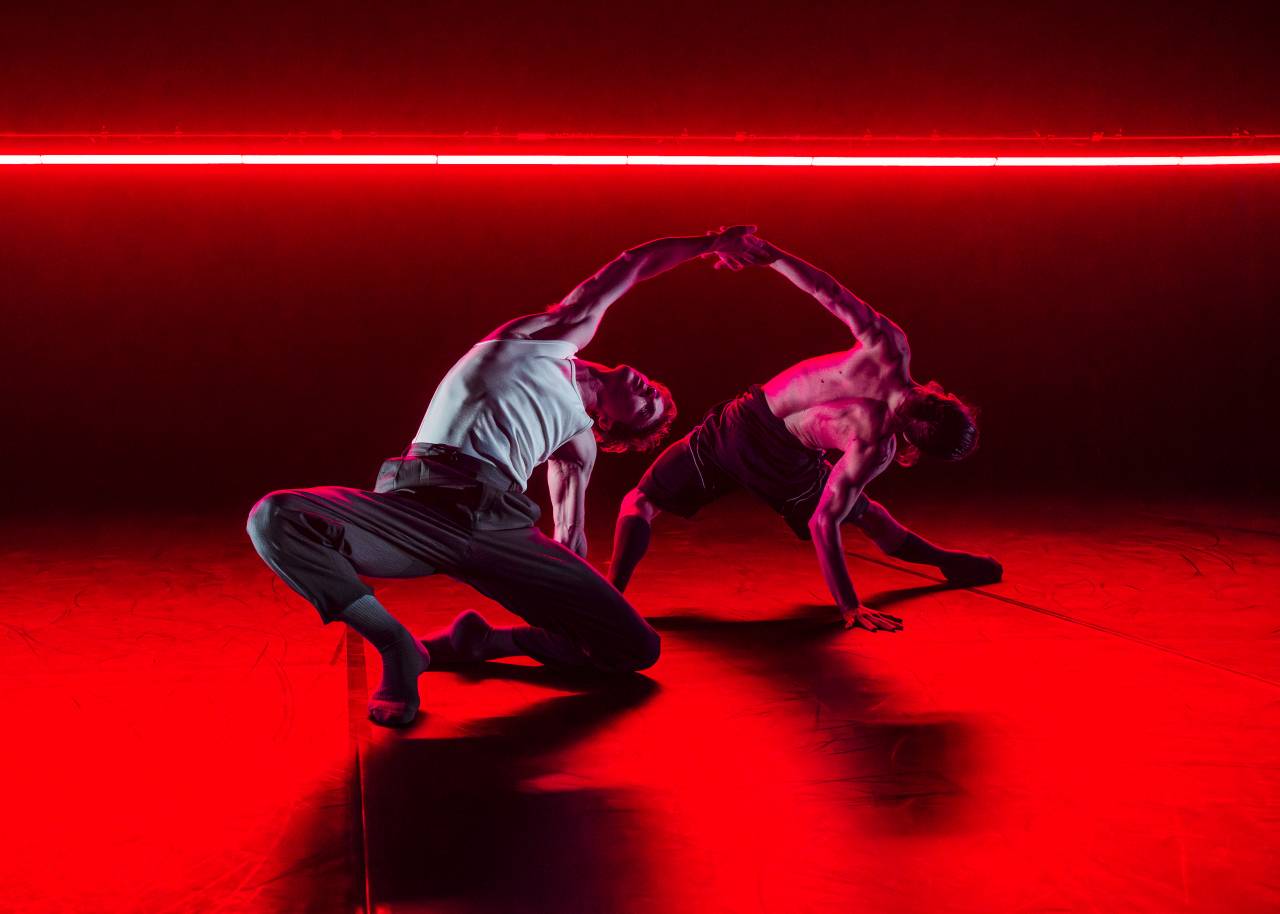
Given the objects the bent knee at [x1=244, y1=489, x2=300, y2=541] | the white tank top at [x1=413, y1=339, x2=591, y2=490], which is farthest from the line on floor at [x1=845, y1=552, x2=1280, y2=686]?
the bent knee at [x1=244, y1=489, x2=300, y2=541]

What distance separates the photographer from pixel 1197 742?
2213 mm

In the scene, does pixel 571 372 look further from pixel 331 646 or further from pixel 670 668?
pixel 331 646

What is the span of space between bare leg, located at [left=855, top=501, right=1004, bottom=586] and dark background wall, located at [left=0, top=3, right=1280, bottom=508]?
2524 mm

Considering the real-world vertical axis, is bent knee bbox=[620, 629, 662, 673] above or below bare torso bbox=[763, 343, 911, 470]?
below

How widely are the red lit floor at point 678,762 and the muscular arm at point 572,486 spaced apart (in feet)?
1.15

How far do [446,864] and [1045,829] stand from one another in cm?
98

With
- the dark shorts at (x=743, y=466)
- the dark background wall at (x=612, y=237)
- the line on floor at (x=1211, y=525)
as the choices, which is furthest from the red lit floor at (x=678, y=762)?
the dark background wall at (x=612, y=237)

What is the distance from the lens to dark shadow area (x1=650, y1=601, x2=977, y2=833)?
1.94m

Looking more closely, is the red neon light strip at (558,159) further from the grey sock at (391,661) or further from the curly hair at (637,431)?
the grey sock at (391,661)

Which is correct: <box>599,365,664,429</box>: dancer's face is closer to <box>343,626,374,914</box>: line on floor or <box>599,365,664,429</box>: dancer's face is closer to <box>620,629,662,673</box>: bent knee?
<box>620,629,662,673</box>: bent knee

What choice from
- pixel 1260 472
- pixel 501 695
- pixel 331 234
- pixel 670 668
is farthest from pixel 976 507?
pixel 331 234

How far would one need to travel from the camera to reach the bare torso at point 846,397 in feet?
10.7

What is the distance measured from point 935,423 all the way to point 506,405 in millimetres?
1363

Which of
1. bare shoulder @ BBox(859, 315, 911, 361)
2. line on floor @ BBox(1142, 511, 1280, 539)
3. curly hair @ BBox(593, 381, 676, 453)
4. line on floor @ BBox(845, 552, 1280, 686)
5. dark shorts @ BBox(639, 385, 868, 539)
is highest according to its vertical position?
bare shoulder @ BBox(859, 315, 911, 361)
